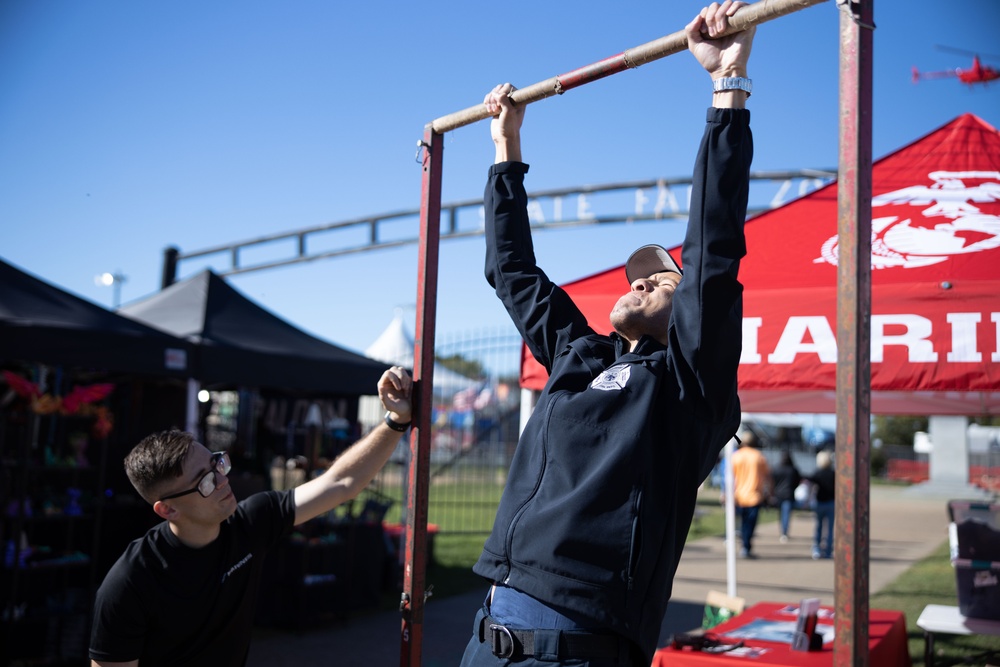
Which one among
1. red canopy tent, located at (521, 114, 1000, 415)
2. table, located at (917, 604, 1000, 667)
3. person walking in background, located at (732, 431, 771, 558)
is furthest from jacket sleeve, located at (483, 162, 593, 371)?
person walking in background, located at (732, 431, 771, 558)

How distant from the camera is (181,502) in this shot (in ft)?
8.67

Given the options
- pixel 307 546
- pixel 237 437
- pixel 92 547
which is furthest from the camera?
pixel 237 437

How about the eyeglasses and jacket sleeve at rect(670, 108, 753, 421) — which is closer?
jacket sleeve at rect(670, 108, 753, 421)

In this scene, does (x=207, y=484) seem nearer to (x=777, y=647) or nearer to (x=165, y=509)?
(x=165, y=509)

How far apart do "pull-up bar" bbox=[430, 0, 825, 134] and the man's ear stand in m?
1.47

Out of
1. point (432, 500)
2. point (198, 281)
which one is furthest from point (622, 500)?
point (432, 500)

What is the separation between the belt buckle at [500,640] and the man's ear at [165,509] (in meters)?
1.22

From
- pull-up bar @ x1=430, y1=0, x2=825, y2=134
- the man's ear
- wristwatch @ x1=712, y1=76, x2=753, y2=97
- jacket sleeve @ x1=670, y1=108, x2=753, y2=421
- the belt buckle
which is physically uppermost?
pull-up bar @ x1=430, y1=0, x2=825, y2=134

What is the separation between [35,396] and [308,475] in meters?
2.25

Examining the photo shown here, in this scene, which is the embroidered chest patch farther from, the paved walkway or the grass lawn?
the grass lawn

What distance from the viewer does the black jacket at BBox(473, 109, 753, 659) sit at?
6.09 ft

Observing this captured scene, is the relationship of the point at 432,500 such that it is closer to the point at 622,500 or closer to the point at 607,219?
the point at 607,219

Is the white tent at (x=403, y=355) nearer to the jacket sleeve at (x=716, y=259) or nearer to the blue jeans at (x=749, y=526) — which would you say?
the blue jeans at (x=749, y=526)

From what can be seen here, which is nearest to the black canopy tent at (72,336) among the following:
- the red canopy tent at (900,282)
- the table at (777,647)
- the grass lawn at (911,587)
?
the grass lawn at (911,587)
